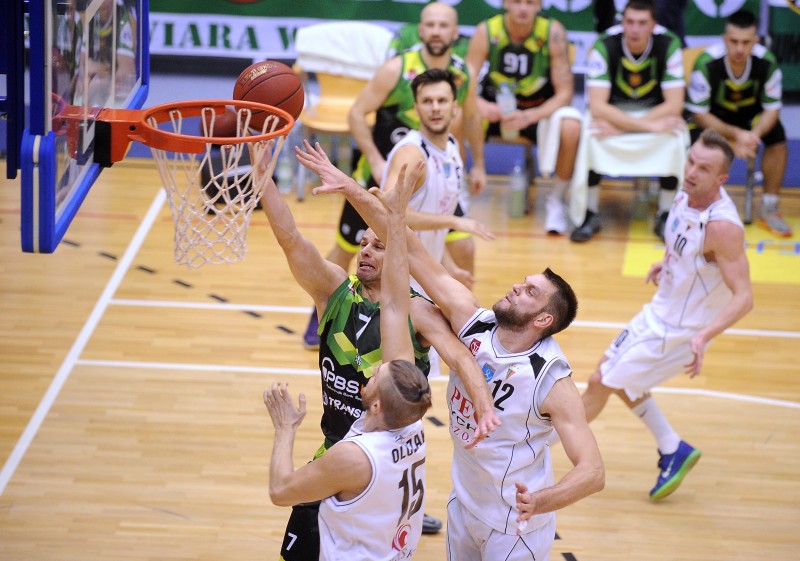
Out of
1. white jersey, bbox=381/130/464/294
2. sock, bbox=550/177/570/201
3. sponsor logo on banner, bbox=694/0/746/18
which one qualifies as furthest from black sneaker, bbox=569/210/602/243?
white jersey, bbox=381/130/464/294

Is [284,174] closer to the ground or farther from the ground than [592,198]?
closer to the ground

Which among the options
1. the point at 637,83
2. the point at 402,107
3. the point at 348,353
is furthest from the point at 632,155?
the point at 348,353

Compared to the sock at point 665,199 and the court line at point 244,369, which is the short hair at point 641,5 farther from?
the court line at point 244,369

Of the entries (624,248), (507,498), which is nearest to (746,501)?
(507,498)

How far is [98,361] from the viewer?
8.03 m

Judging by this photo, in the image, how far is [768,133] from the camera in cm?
1075

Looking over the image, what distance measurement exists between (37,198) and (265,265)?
5537 millimetres

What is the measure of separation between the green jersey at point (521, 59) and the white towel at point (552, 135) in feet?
1.16

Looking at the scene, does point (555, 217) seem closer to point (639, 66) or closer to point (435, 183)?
point (639, 66)

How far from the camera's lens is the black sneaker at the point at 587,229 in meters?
10.5

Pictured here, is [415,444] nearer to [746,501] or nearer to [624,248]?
[746,501]

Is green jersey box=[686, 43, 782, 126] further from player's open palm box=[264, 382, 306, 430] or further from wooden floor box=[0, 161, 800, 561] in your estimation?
player's open palm box=[264, 382, 306, 430]

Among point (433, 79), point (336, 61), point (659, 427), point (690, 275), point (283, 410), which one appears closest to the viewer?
point (283, 410)

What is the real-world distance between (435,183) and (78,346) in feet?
9.47
